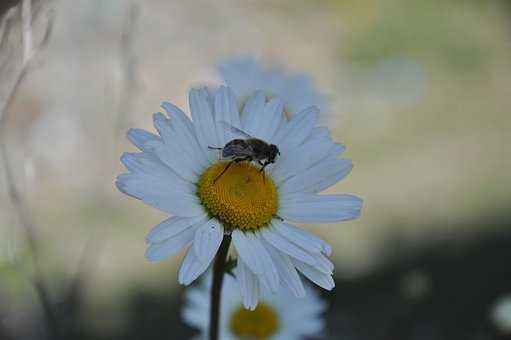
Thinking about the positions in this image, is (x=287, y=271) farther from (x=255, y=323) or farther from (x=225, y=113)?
(x=255, y=323)

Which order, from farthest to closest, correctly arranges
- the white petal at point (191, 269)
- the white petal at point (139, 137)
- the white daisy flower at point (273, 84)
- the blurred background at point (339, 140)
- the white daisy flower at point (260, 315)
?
the blurred background at point (339, 140) < the white daisy flower at point (273, 84) < the white daisy flower at point (260, 315) < the white petal at point (139, 137) < the white petal at point (191, 269)

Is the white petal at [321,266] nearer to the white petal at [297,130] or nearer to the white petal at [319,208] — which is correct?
the white petal at [319,208]

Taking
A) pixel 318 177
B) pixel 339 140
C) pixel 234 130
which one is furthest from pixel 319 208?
pixel 339 140

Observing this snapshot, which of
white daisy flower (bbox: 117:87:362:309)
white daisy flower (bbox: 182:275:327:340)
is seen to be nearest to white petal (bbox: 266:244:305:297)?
white daisy flower (bbox: 117:87:362:309)

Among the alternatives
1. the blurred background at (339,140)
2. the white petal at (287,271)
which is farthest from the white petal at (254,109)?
the blurred background at (339,140)

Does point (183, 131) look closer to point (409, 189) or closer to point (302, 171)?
point (302, 171)

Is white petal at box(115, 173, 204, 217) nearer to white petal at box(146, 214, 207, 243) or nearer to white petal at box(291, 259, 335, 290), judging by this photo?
white petal at box(146, 214, 207, 243)
